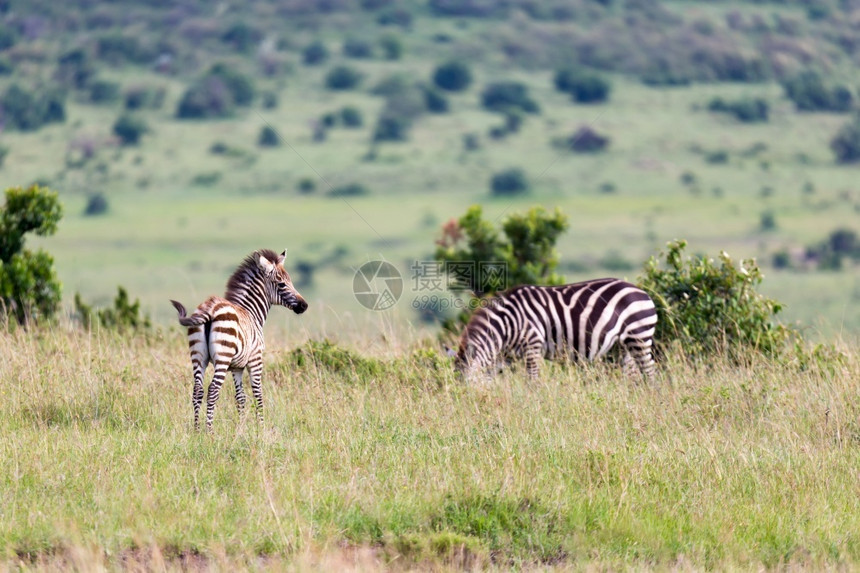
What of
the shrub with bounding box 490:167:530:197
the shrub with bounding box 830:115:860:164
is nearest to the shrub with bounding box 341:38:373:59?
the shrub with bounding box 490:167:530:197

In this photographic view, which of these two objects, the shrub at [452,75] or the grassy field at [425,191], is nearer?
the grassy field at [425,191]

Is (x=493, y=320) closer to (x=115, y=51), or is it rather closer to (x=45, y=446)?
(x=45, y=446)

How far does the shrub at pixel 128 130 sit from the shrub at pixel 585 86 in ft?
133

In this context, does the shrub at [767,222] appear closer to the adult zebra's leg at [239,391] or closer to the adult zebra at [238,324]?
the adult zebra at [238,324]

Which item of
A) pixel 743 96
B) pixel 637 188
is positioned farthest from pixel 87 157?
pixel 743 96

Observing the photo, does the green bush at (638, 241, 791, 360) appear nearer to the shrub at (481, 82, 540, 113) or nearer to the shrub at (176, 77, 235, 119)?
the shrub at (176, 77, 235, 119)

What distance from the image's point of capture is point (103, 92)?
9425 cm

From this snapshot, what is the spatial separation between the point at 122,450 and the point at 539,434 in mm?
Answer: 3487

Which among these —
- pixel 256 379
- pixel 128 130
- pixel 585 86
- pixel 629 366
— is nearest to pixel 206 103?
pixel 128 130

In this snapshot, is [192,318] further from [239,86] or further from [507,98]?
[507,98]

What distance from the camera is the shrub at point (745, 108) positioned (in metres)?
89.0

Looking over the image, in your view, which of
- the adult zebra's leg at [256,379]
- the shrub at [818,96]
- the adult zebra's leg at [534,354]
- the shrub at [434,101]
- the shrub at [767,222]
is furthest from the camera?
the shrub at [434,101]

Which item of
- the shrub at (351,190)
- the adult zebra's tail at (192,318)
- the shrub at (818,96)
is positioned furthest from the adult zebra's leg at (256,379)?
the shrub at (818,96)

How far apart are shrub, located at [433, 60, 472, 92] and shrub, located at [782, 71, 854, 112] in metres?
30.4
